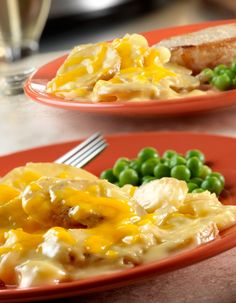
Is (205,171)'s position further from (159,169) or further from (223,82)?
(223,82)

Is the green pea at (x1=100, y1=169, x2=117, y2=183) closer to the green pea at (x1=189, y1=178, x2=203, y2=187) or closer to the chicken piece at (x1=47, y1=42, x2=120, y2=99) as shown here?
the green pea at (x1=189, y1=178, x2=203, y2=187)

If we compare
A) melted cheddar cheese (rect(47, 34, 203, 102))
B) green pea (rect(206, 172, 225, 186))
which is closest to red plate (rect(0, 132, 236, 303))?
green pea (rect(206, 172, 225, 186))

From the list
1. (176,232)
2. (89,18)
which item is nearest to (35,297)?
(176,232)

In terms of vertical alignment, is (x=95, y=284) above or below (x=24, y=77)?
above

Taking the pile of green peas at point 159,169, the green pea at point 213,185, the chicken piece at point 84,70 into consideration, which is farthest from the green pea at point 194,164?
the chicken piece at point 84,70

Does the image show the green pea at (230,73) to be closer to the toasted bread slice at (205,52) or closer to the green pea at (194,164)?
the toasted bread slice at (205,52)

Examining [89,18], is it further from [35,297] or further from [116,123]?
[35,297]

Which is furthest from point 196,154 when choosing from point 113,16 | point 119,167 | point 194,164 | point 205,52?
point 113,16
